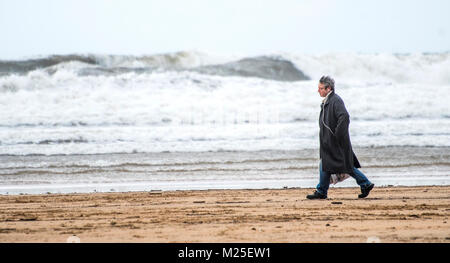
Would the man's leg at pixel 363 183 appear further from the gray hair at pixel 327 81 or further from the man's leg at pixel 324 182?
the gray hair at pixel 327 81

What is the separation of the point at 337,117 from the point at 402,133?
26.2ft

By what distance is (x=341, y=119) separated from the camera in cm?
710

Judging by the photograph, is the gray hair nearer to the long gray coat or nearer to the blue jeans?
the long gray coat

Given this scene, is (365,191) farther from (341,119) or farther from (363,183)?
(341,119)

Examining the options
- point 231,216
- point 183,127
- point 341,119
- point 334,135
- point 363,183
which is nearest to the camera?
point 231,216

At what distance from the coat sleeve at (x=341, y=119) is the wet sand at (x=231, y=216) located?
721mm

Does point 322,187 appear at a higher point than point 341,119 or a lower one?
lower

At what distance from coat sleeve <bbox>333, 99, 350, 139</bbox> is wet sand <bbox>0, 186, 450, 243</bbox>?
0.72 meters

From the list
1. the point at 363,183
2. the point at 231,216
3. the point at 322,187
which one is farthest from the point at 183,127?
the point at 231,216

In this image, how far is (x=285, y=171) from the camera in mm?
10203

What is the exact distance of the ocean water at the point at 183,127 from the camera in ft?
33.1

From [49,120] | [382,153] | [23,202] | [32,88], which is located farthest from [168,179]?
[32,88]

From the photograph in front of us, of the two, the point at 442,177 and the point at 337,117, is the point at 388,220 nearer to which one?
the point at 337,117

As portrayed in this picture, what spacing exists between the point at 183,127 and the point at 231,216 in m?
10.3
